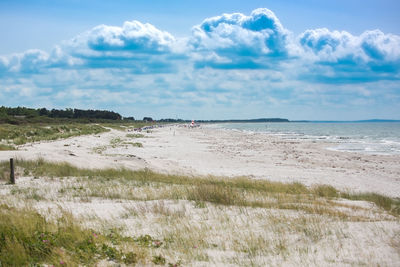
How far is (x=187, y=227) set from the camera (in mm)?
7148

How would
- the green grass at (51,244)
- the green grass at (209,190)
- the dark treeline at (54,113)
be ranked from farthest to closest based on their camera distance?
the dark treeline at (54,113), the green grass at (209,190), the green grass at (51,244)

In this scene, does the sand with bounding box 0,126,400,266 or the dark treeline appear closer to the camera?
the sand with bounding box 0,126,400,266

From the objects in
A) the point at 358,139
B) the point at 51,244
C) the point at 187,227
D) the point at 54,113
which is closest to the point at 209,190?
the point at 187,227

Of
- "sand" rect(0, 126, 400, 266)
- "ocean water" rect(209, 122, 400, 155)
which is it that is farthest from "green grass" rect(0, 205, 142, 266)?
"ocean water" rect(209, 122, 400, 155)

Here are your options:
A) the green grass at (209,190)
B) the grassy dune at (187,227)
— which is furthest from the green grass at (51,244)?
the green grass at (209,190)

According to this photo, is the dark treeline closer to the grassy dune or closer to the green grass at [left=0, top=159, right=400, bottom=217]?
the green grass at [left=0, top=159, right=400, bottom=217]

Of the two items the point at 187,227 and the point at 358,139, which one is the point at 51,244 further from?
the point at 358,139

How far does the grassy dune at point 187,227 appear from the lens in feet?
18.9

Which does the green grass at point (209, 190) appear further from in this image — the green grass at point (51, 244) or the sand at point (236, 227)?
the green grass at point (51, 244)

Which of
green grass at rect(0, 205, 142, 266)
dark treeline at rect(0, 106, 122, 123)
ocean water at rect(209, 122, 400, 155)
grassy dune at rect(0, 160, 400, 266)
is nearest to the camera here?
green grass at rect(0, 205, 142, 266)

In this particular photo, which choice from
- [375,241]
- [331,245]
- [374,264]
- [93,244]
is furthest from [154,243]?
[375,241]

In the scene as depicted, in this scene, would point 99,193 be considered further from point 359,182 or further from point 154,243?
point 359,182

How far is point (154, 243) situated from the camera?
21.2ft

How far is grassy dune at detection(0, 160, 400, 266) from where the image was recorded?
576 cm
